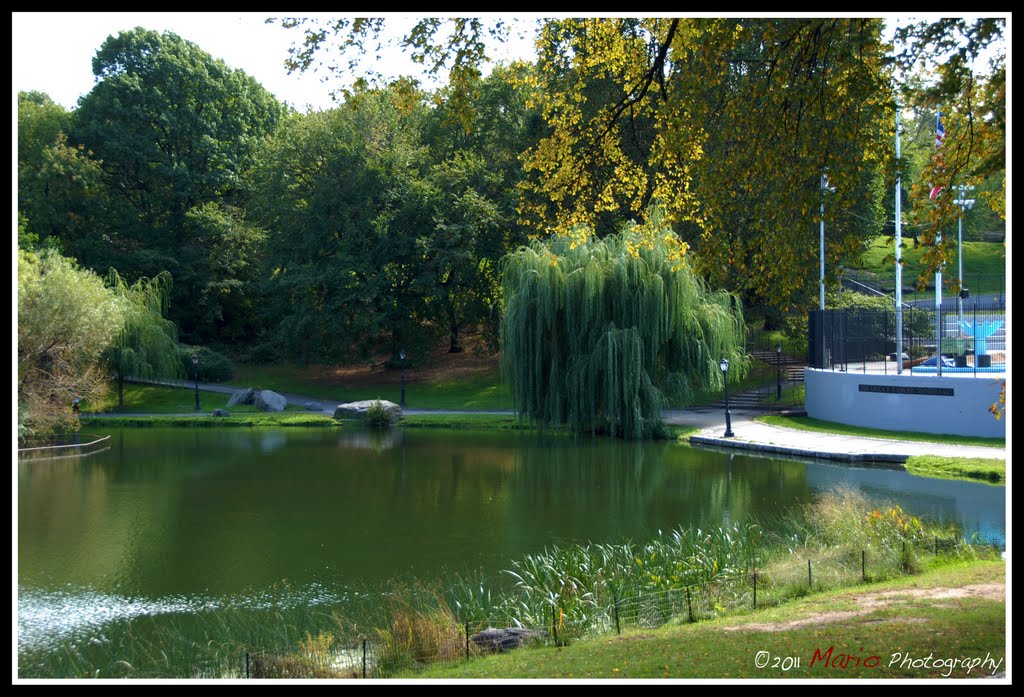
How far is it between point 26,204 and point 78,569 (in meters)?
34.9

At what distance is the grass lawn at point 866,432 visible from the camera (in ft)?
81.8

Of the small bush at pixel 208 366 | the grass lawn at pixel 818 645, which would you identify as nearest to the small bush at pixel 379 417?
the small bush at pixel 208 366

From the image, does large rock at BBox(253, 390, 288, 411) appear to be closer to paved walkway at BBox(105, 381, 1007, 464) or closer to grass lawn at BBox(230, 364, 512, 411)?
grass lawn at BBox(230, 364, 512, 411)

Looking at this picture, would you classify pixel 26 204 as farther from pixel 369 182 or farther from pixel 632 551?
pixel 632 551

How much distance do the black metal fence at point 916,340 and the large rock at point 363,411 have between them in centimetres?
1469

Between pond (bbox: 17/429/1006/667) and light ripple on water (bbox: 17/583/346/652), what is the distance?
0.13 feet

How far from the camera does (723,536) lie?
13.8m

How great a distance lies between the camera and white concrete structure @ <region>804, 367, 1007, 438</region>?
2550 centimetres

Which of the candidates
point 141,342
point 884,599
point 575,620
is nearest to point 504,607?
point 575,620

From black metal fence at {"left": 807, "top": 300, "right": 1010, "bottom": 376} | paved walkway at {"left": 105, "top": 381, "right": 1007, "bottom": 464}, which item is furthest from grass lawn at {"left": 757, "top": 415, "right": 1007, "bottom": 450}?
black metal fence at {"left": 807, "top": 300, "right": 1010, "bottom": 376}

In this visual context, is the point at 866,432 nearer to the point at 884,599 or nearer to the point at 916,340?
the point at 916,340

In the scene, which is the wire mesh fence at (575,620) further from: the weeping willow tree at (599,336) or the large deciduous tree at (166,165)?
the large deciduous tree at (166,165)

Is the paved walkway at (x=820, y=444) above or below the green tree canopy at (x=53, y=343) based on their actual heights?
below
